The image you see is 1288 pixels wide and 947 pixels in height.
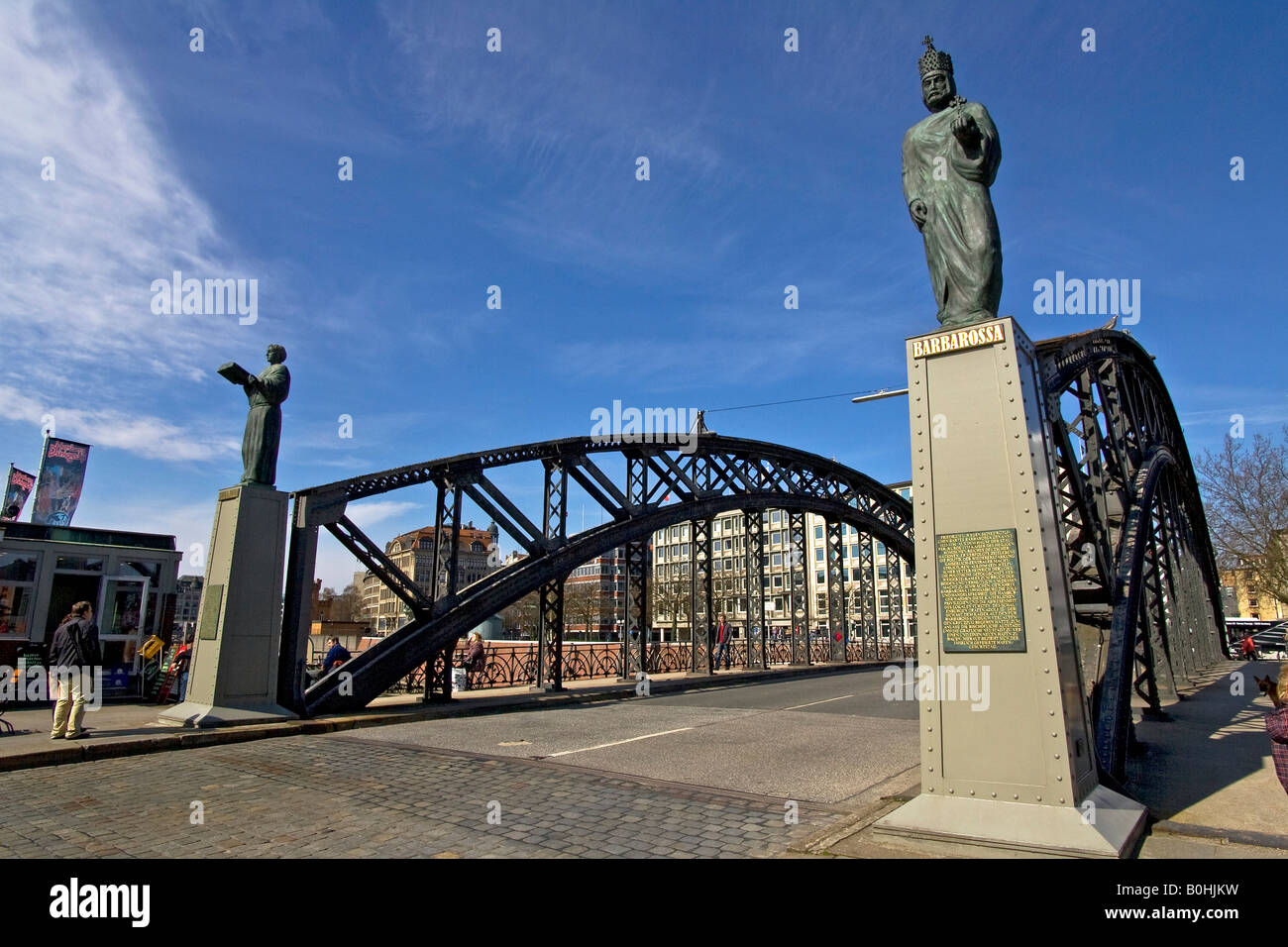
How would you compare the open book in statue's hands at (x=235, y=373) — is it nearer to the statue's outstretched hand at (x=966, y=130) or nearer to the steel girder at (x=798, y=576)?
the statue's outstretched hand at (x=966, y=130)

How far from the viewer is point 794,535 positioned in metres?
30.2

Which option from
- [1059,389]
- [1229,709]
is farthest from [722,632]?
[1059,389]

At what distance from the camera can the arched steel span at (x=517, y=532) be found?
1409 cm

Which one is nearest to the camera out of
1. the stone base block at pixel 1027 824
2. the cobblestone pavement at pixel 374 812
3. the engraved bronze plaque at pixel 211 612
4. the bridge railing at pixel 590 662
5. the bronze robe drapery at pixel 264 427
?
the stone base block at pixel 1027 824

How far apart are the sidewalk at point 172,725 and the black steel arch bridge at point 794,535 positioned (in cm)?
92

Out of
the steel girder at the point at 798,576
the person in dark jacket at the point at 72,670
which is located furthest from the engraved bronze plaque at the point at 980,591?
the steel girder at the point at 798,576

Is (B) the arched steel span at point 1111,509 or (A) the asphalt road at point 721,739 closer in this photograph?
(B) the arched steel span at point 1111,509

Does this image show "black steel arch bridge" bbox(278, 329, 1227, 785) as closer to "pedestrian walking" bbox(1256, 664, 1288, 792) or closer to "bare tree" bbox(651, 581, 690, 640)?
"pedestrian walking" bbox(1256, 664, 1288, 792)

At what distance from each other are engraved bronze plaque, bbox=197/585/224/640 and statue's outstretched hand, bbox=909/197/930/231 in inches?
479

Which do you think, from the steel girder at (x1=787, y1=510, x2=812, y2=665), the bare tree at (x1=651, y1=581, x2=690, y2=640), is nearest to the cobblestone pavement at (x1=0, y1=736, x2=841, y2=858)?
the steel girder at (x1=787, y1=510, x2=812, y2=665)

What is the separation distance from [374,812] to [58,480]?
18.7 metres

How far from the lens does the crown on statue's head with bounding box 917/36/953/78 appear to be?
6758mm

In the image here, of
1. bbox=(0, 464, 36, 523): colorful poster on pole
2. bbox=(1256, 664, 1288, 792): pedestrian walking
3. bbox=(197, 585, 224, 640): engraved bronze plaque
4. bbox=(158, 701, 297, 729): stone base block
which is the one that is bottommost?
bbox=(158, 701, 297, 729): stone base block

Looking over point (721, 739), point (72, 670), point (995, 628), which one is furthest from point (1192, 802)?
point (72, 670)
